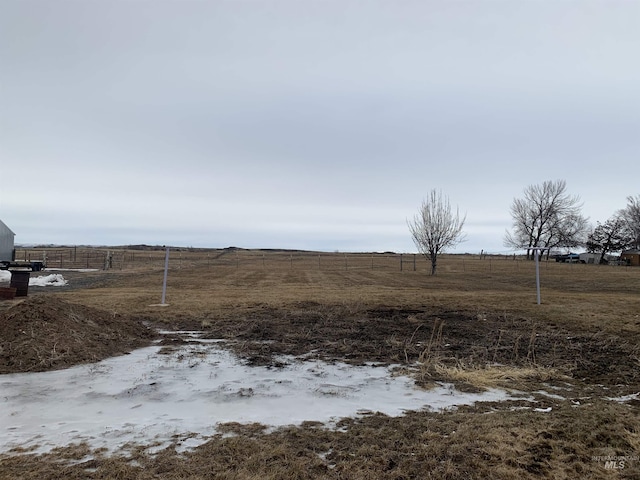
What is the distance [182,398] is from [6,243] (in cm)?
4074

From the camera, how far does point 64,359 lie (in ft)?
21.7

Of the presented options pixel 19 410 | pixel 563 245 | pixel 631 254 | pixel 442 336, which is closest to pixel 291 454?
pixel 19 410

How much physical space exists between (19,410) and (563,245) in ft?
257

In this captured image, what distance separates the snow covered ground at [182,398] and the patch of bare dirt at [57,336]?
1.45 feet

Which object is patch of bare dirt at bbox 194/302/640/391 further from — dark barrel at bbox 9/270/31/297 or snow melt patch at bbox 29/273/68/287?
snow melt patch at bbox 29/273/68/287

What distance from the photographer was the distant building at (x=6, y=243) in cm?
3575

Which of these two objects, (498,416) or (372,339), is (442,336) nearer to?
(372,339)

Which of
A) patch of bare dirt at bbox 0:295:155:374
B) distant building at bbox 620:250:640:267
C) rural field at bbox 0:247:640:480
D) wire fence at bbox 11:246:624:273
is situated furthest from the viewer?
distant building at bbox 620:250:640:267

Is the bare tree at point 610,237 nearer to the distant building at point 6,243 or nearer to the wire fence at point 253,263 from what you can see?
the wire fence at point 253,263

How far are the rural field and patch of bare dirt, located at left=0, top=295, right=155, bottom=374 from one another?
32 millimetres

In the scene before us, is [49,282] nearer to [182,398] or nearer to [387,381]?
[182,398]

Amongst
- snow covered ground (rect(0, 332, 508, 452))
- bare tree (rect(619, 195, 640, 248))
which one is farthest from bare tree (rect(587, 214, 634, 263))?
snow covered ground (rect(0, 332, 508, 452))

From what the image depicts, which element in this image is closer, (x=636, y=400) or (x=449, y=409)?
(x=449, y=409)

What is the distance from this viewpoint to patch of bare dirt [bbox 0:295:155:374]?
6504 millimetres
